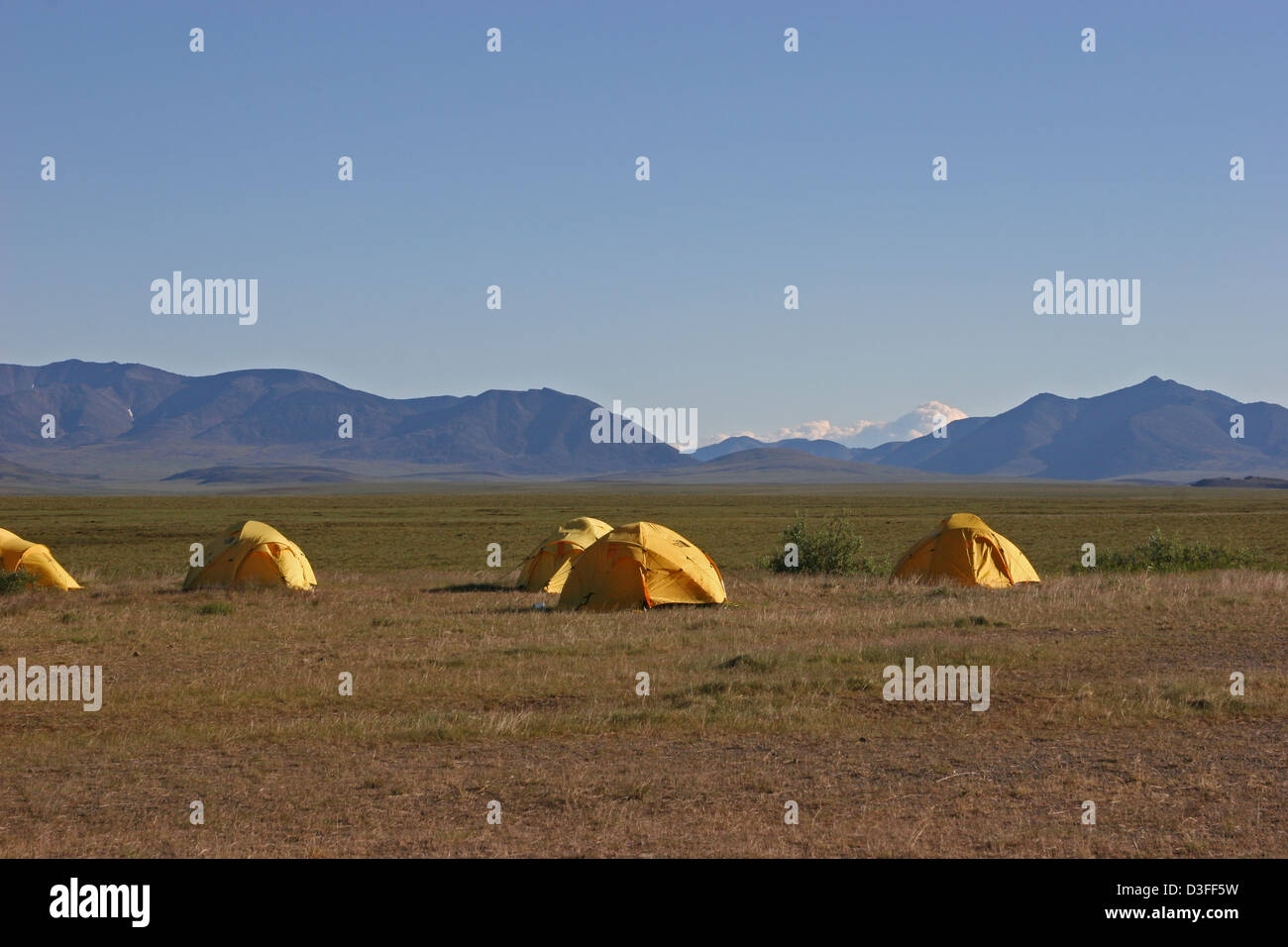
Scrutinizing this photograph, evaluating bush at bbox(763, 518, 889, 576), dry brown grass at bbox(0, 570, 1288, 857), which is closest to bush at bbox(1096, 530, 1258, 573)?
bush at bbox(763, 518, 889, 576)

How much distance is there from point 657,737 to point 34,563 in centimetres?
2088

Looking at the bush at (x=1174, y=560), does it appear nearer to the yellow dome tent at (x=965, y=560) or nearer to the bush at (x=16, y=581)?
the yellow dome tent at (x=965, y=560)

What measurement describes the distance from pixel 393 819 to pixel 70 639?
12445 mm

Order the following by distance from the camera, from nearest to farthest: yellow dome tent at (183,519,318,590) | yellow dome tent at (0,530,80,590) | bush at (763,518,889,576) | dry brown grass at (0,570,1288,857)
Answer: dry brown grass at (0,570,1288,857)
yellow dome tent at (183,519,318,590)
yellow dome tent at (0,530,80,590)
bush at (763,518,889,576)

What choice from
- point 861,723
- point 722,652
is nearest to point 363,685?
point 722,652

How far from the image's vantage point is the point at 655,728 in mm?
12141

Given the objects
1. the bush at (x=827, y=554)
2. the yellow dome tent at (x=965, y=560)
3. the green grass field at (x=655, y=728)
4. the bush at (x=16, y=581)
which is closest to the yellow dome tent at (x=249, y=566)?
the green grass field at (x=655, y=728)

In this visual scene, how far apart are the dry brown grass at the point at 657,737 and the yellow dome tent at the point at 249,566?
5.13 m

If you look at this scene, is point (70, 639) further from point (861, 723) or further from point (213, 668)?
point (861, 723)

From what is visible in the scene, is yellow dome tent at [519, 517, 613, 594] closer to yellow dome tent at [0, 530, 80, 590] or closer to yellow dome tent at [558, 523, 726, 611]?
yellow dome tent at [558, 523, 726, 611]

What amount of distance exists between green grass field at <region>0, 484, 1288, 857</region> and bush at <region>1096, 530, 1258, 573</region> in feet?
19.6

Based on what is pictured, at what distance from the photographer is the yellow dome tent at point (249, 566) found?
26484 mm

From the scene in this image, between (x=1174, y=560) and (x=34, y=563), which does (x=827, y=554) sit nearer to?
(x=1174, y=560)

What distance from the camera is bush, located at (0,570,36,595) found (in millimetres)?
25875
